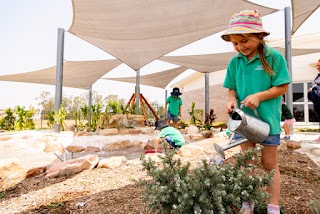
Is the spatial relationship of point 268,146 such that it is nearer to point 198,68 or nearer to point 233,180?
point 233,180

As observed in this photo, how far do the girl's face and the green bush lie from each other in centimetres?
59

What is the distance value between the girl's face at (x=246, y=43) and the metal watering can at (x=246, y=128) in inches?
14.5

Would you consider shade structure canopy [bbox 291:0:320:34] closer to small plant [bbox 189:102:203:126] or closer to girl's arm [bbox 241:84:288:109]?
girl's arm [bbox 241:84:288:109]

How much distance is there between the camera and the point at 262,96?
1.15 meters

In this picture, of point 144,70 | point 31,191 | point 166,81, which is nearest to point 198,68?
point 144,70

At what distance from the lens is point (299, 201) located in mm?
1449

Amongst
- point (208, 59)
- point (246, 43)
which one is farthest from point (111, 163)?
point (208, 59)

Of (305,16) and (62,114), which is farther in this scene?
(62,114)

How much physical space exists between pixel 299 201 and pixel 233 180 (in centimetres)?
83

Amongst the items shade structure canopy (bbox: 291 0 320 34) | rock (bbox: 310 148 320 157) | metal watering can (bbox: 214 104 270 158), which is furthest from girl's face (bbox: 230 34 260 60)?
shade structure canopy (bbox: 291 0 320 34)

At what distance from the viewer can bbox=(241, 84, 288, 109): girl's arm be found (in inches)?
→ 43.6

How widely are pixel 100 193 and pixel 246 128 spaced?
1.22m

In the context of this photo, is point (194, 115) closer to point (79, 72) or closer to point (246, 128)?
point (79, 72)

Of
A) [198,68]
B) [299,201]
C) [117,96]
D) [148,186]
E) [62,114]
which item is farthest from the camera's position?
[117,96]
